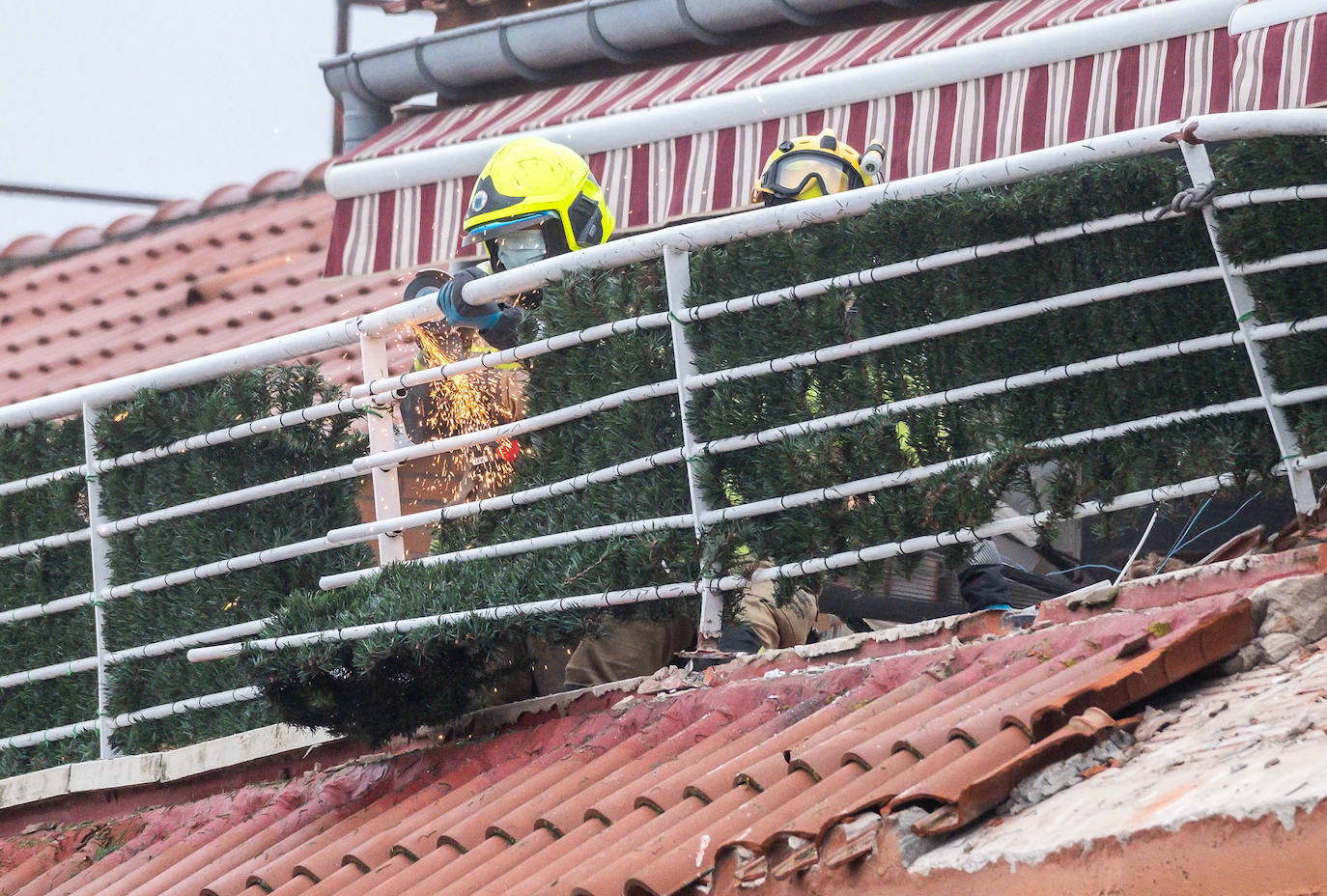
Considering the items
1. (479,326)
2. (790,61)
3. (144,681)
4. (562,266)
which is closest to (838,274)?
(562,266)

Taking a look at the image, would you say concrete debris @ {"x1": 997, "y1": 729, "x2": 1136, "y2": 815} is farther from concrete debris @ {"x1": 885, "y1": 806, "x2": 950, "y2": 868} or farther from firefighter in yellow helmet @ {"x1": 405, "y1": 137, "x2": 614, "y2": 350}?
firefighter in yellow helmet @ {"x1": 405, "y1": 137, "x2": 614, "y2": 350}

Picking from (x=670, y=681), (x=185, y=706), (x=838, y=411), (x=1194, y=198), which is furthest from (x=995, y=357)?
(x=185, y=706)

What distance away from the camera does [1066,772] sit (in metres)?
3.48

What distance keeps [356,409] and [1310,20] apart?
3.53 metres

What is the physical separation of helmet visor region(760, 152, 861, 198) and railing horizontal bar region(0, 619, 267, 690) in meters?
2.68

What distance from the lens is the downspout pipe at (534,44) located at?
8.84 metres

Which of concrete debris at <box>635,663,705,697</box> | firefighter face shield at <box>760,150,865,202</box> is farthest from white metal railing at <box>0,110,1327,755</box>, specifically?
firefighter face shield at <box>760,150,865,202</box>

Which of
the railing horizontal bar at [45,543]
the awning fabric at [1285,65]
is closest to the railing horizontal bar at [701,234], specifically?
the railing horizontal bar at [45,543]

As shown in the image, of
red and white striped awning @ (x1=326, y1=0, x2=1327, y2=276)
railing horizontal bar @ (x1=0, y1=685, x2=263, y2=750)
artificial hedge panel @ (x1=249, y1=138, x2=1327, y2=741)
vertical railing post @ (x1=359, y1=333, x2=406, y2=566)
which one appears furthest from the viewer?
red and white striped awning @ (x1=326, y1=0, x2=1327, y2=276)

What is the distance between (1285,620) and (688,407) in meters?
1.82

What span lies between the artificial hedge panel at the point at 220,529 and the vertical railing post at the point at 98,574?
0.15 ft

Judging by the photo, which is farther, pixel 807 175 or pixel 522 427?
pixel 807 175

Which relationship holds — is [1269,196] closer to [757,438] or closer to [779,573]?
[757,438]

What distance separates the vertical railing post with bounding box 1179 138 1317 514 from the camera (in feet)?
14.5
